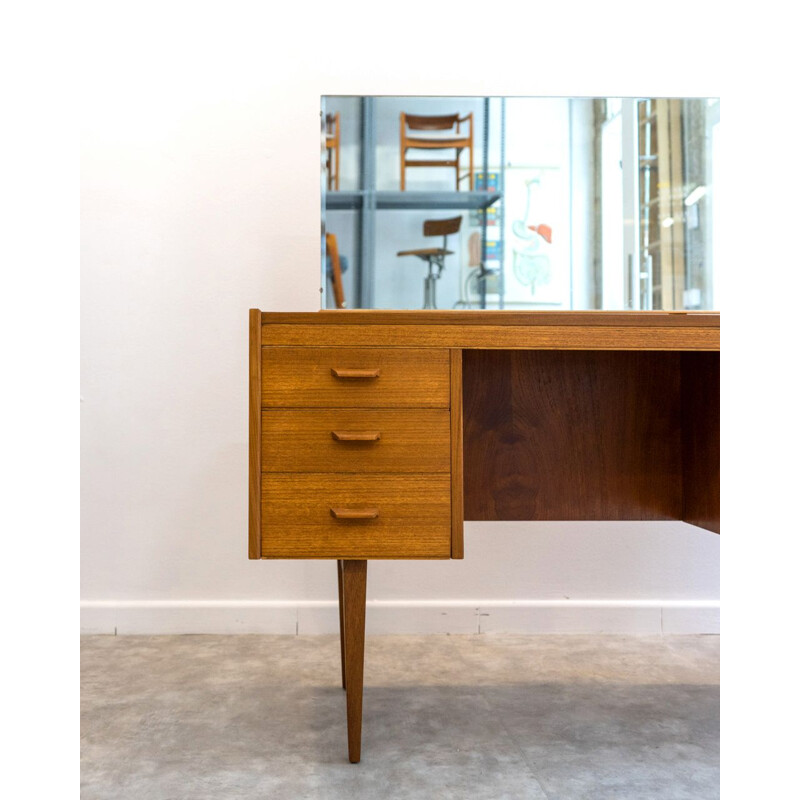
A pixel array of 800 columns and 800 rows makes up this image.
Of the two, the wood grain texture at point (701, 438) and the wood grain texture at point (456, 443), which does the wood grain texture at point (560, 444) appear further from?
the wood grain texture at point (456, 443)

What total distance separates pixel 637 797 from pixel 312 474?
2.36 feet

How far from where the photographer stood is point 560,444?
1.65 metres

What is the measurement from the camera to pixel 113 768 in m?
1.27

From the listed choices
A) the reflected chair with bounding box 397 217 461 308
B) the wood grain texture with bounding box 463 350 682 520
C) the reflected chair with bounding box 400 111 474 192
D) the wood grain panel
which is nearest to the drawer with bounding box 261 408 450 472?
the wood grain panel

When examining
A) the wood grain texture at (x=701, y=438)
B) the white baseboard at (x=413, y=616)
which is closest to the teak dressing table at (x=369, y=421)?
the wood grain texture at (x=701, y=438)

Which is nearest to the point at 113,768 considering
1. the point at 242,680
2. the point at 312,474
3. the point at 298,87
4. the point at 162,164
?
the point at 242,680

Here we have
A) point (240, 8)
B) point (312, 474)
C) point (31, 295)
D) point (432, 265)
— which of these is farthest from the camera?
point (240, 8)

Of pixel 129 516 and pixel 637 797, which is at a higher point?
pixel 129 516

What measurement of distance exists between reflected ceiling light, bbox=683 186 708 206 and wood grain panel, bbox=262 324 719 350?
0.71 meters

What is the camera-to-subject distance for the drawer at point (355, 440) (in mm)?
1291

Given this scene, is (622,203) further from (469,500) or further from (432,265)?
(469,500)

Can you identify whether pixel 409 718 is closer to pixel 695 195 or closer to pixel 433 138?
pixel 433 138

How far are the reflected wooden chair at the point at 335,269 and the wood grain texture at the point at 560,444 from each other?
1.10 feet

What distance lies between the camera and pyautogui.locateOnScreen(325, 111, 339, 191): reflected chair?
1.80 metres
